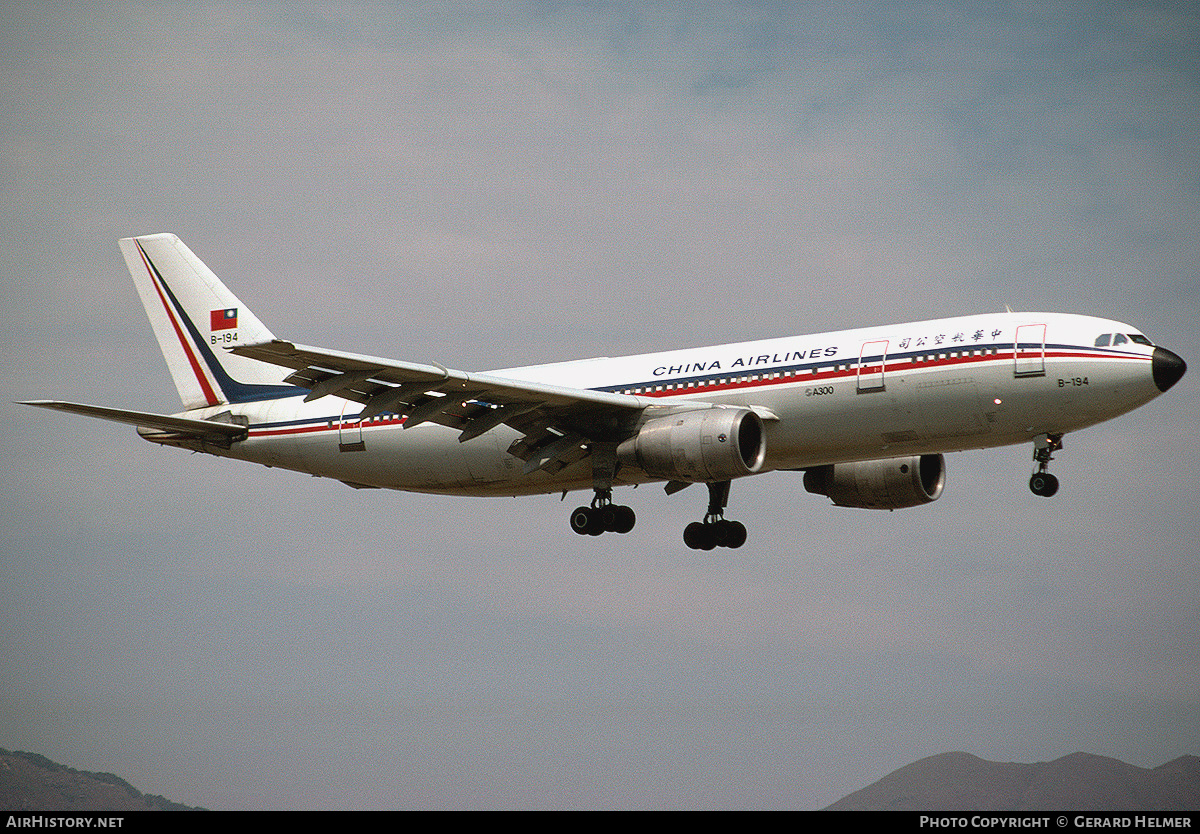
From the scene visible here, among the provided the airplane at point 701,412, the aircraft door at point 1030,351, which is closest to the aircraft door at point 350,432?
the airplane at point 701,412

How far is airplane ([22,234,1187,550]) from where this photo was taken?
36.6 meters

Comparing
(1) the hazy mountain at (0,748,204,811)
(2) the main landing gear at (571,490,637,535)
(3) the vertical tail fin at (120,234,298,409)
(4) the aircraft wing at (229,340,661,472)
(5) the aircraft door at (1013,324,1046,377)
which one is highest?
(3) the vertical tail fin at (120,234,298,409)

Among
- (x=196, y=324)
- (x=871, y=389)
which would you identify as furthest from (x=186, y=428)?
(x=871, y=389)

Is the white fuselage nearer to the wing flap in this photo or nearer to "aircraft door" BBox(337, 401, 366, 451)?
"aircraft door" BBox(337, 401, 366, 451)

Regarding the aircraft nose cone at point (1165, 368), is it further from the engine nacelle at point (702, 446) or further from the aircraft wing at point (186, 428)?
the aircraft wing at point (186, 428)

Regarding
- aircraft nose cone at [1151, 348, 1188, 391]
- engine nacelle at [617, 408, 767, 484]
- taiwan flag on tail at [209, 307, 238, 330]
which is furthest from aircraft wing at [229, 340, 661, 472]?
aircraft nose cone at [1151, 348, 1188, 391]

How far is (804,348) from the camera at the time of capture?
129 ft

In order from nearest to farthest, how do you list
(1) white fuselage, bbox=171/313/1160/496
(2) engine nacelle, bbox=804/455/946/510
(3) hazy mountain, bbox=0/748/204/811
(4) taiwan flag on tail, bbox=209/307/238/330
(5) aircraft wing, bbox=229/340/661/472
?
1. (5) aircraft wing, bbox=229/340/661/472
2. (1) white fuselage, bbox=171/313/1160/496
3. (2) engine nacelle, bbox=804/455/946/510
4. (4) taiwan flag on tail, bbox=209/307/238/330
5. (3) hazy mountain, bbox=0/748/204/811

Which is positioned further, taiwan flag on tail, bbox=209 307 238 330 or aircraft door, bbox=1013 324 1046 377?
taiwan flag on tail, bbox=209 307 238 330

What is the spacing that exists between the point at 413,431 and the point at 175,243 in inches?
532

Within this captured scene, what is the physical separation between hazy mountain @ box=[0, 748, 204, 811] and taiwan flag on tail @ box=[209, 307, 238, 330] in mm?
33219

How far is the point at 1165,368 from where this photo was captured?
119 feet
